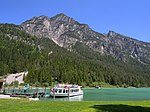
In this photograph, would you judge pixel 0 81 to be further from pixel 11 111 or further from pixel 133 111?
pixel 133 111

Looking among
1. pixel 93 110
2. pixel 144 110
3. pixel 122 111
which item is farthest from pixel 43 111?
pixel 144 110

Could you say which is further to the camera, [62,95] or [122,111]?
[62,95]

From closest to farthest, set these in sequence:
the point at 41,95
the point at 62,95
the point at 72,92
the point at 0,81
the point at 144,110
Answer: the point at 144,110, the point at 0,81, the point at 41,95, the point at 62,95, the point at 72,92

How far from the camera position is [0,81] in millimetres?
64750

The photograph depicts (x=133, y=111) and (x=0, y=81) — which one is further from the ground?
(x=0, y=81)

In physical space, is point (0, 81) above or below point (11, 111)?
above

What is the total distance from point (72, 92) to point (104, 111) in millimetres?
81984

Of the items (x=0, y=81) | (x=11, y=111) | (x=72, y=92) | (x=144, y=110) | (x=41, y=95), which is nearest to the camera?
(x=11, y=111)

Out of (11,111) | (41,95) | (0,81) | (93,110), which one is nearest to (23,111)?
(11,111)

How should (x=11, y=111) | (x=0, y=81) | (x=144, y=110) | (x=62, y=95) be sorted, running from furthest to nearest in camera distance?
(x=62, y=95) → (x=0, y=81) → (x=144, y=110) → (x=11, y=111)

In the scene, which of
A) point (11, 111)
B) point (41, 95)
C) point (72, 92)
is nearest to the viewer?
point (11, 111)

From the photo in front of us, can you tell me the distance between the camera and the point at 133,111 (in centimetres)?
2781

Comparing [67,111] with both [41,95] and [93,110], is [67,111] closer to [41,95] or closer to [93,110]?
Answer: [93,110]

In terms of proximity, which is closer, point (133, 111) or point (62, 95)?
point (133, 111)
